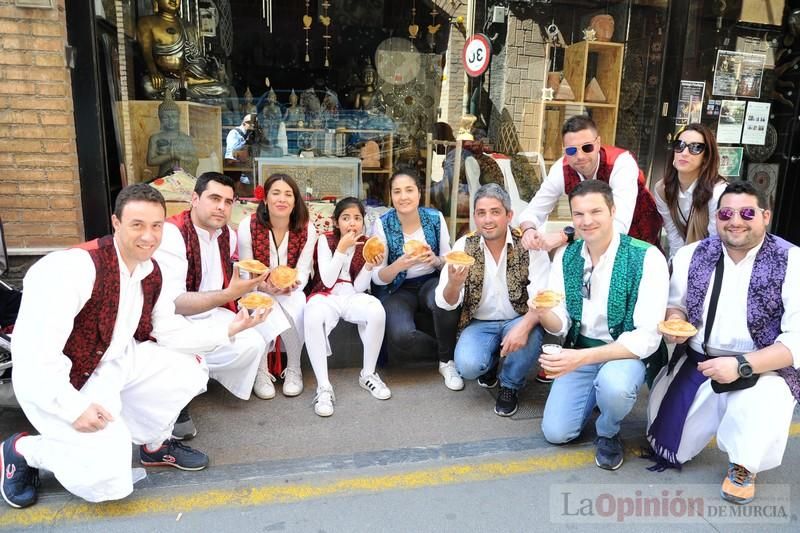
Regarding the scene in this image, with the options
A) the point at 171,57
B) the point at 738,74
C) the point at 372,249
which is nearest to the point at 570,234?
the point at 372,249

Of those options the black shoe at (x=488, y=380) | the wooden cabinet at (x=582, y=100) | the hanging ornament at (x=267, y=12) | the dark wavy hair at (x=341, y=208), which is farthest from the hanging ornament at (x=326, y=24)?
the black shoe at (x=488, y=380)

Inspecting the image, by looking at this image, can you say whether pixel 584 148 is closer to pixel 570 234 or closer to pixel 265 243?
pixel 570 234

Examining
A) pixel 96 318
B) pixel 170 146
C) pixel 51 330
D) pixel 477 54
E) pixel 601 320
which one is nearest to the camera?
pixel 51 330

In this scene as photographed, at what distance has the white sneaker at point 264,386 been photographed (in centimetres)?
378

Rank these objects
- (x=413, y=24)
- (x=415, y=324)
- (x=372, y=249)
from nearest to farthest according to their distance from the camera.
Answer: (x=372, y=249) → (x=415, y=324) → (x=413, y=24)

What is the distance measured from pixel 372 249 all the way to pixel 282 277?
66 cm

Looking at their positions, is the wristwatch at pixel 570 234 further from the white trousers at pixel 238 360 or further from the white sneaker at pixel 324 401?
the white trousers at pixel 238 360

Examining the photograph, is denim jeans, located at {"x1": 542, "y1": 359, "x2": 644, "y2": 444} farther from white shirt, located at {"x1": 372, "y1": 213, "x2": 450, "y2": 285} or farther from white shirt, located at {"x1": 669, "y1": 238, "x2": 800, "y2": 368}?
white shirt, located at {"x1": 372, "y1": 213, "x2": 450, "y2": 285}

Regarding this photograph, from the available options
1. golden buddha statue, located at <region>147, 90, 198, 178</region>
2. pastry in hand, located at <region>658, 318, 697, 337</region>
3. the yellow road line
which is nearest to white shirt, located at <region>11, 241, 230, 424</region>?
the yellow road line

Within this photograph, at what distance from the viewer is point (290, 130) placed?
694 centimetres

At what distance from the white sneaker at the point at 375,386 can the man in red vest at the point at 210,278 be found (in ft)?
2.38

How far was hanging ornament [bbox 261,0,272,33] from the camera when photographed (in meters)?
7.11

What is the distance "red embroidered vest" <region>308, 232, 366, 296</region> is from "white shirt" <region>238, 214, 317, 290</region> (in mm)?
51

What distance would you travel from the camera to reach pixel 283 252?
389 centimetres
